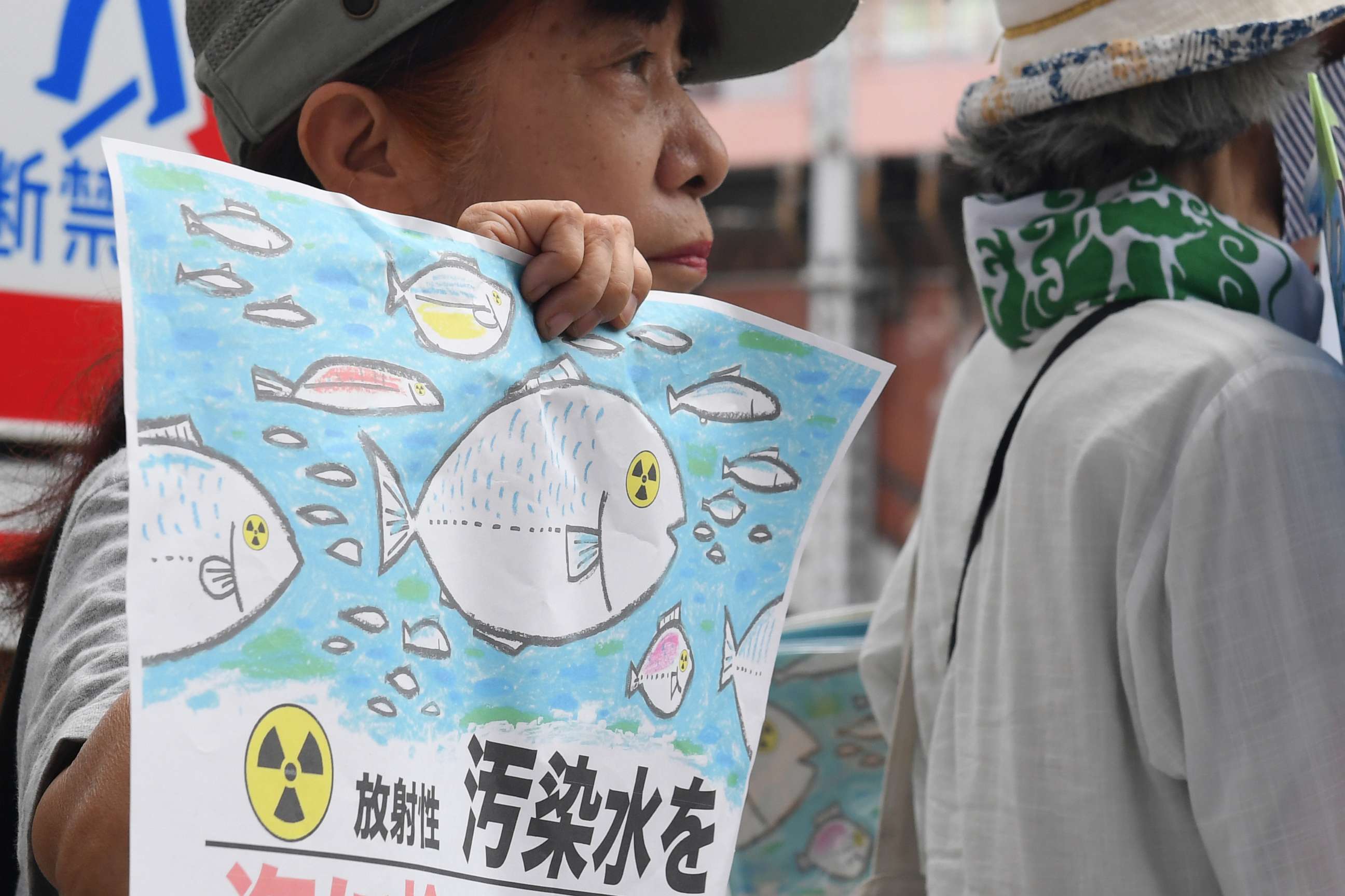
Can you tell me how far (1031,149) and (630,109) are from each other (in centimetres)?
56

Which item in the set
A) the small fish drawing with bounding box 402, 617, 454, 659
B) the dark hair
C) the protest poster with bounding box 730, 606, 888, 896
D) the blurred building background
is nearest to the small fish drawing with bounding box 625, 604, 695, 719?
the small fish drawing with bounding box 402, 617, 454, 659

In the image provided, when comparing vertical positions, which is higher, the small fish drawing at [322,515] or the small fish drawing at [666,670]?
the small fish drawing at [322,515]

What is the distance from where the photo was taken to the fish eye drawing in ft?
1.92

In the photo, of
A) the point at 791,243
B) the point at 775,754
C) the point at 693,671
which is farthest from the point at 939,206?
the point at 693,671

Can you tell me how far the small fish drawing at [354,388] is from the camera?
1.94 feet

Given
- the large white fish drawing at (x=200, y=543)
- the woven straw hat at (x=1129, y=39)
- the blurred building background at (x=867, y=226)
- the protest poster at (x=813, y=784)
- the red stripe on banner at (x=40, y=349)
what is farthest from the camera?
the blurred building background at (x=867, y=226)

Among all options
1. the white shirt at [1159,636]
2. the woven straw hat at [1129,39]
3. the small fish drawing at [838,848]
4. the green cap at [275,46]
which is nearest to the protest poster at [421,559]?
the green cap at [275,46]

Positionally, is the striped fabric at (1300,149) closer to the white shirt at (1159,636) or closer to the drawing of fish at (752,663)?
the white shirt at (1159,636)

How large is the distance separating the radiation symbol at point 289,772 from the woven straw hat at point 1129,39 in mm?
927

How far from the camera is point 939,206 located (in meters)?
10.5

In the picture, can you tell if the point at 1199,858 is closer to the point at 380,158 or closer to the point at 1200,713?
the point at 1200,713

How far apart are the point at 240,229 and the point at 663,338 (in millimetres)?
253

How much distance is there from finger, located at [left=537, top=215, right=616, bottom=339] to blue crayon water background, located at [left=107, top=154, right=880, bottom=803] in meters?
0.01

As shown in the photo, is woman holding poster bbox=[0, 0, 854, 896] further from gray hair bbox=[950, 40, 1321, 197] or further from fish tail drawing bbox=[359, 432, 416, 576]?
gray hair bbox=[950, 40, 1321, 197]
